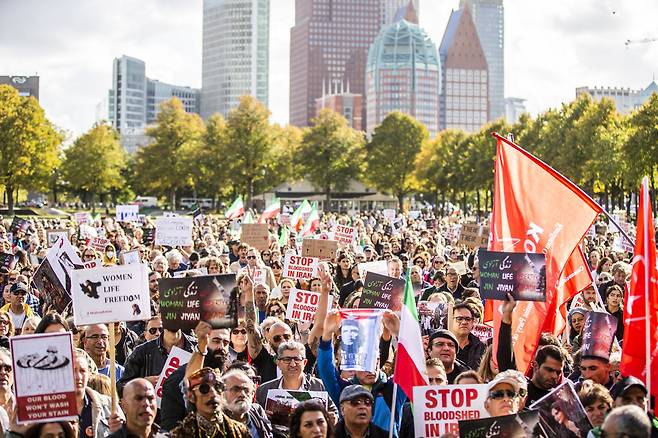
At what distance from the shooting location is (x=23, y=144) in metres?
71.3

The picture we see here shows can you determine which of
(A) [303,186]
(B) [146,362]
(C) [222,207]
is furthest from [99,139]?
(B) [146,362]

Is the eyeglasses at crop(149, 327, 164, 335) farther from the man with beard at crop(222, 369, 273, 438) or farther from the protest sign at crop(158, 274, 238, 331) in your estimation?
the man with beard at crop(222, 369, 273, 438)

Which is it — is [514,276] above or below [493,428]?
above

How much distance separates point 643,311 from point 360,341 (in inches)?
85.6

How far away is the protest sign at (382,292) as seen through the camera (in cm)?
1071

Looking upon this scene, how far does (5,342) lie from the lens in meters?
9.57

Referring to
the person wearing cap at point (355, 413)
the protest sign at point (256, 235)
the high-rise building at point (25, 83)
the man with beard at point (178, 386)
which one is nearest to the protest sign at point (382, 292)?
the man with beard at point (178, 386)

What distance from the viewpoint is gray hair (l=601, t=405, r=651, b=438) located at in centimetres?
506

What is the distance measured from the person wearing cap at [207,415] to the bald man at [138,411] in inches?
8.9

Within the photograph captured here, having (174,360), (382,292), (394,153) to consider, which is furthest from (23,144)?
(174,360)

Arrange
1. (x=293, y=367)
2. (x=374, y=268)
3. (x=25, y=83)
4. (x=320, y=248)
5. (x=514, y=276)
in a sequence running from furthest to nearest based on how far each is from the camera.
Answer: (x=25, y=83), (x=320, y=248), (x=374, y=268), (x=514, y=276), (x=293, y=367)

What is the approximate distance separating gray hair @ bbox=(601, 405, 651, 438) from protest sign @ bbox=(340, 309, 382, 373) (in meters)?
2.90

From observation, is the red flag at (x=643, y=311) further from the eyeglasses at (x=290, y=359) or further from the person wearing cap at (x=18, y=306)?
the person wearing cap at (x=18, y=306)

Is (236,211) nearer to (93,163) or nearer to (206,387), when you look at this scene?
(206,387)
